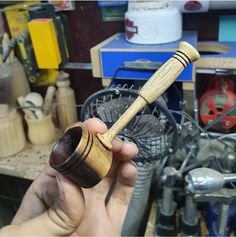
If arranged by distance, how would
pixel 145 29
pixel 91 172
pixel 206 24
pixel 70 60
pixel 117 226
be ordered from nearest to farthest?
pixel 91 172, pixel 117 226, pixel 145 29, pixel 206 24, pixel 70 60

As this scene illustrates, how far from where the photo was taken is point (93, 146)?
316mm

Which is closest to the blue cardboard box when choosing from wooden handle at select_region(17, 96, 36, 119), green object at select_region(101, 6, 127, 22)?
green object at select_region(101, 6, 127, 22)

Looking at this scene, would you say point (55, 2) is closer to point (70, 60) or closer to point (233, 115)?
point (70, 60)

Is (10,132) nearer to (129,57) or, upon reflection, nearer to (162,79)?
(129,57)

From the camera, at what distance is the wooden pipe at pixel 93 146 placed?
12.1 inches

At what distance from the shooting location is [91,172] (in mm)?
318

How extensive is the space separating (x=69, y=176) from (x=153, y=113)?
0.65 ft

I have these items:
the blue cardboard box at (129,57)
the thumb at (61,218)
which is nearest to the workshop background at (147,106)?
the blue cardboard box at (129,57)

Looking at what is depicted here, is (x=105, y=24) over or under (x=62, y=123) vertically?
over

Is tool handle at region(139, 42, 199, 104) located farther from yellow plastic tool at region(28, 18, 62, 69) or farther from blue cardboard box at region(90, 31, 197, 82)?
yellow plastic tool at region(28, 18, 62, 69)

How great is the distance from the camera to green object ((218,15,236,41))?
0.65 m

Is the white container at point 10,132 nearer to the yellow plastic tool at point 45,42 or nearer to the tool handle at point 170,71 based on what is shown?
the yellow plastic tool at point 45,42

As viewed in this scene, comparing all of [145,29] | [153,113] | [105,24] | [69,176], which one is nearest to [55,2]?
[105,24]

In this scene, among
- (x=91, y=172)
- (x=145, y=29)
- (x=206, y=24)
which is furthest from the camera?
(x=206, y=24)
